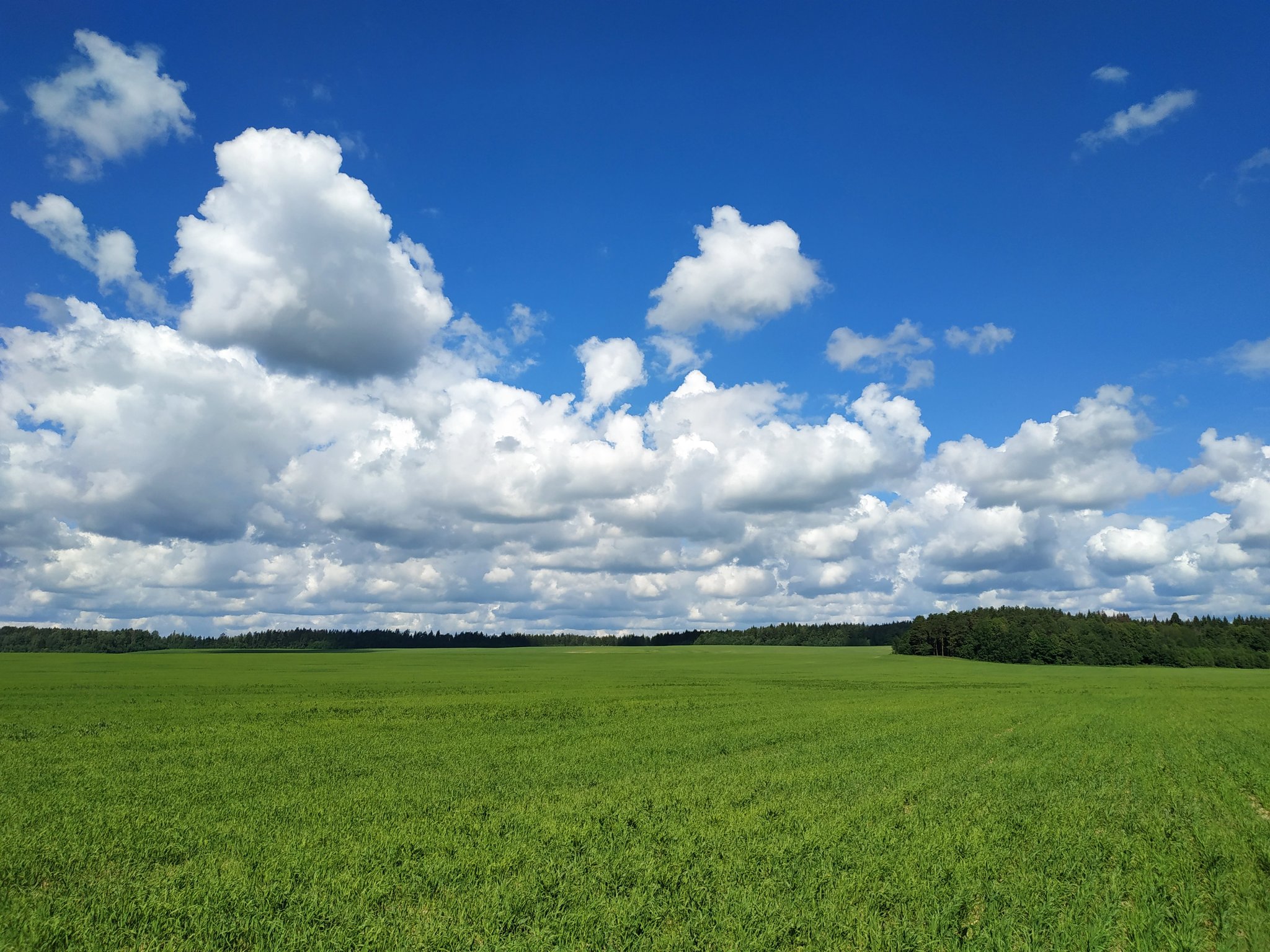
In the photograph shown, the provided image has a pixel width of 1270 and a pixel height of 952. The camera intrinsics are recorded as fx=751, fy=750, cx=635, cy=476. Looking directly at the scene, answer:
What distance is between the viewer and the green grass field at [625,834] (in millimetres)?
10344

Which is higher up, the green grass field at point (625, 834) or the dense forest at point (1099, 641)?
the green grass field at point (625, 834)

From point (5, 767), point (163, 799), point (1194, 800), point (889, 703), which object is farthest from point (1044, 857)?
point (889, 703)

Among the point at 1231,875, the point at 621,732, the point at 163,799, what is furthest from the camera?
the point at 621,732

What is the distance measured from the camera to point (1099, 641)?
145 meters

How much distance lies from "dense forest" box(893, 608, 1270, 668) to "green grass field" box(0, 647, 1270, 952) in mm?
119844

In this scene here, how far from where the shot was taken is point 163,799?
17.9 meters

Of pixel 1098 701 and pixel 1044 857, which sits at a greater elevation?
pixel 1044 857

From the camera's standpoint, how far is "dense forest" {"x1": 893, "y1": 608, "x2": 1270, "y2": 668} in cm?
14300

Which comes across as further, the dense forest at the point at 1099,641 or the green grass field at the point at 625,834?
the dense forest at the point at 1099,641

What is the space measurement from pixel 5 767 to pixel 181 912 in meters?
17.0

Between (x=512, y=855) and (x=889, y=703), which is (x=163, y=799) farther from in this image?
(x=889, y=703)

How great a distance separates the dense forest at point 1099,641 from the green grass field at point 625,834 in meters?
120

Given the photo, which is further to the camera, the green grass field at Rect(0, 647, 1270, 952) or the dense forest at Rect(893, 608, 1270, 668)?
the dense forest at Rect(893, 608, 1270, 668)

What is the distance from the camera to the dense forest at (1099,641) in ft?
469
